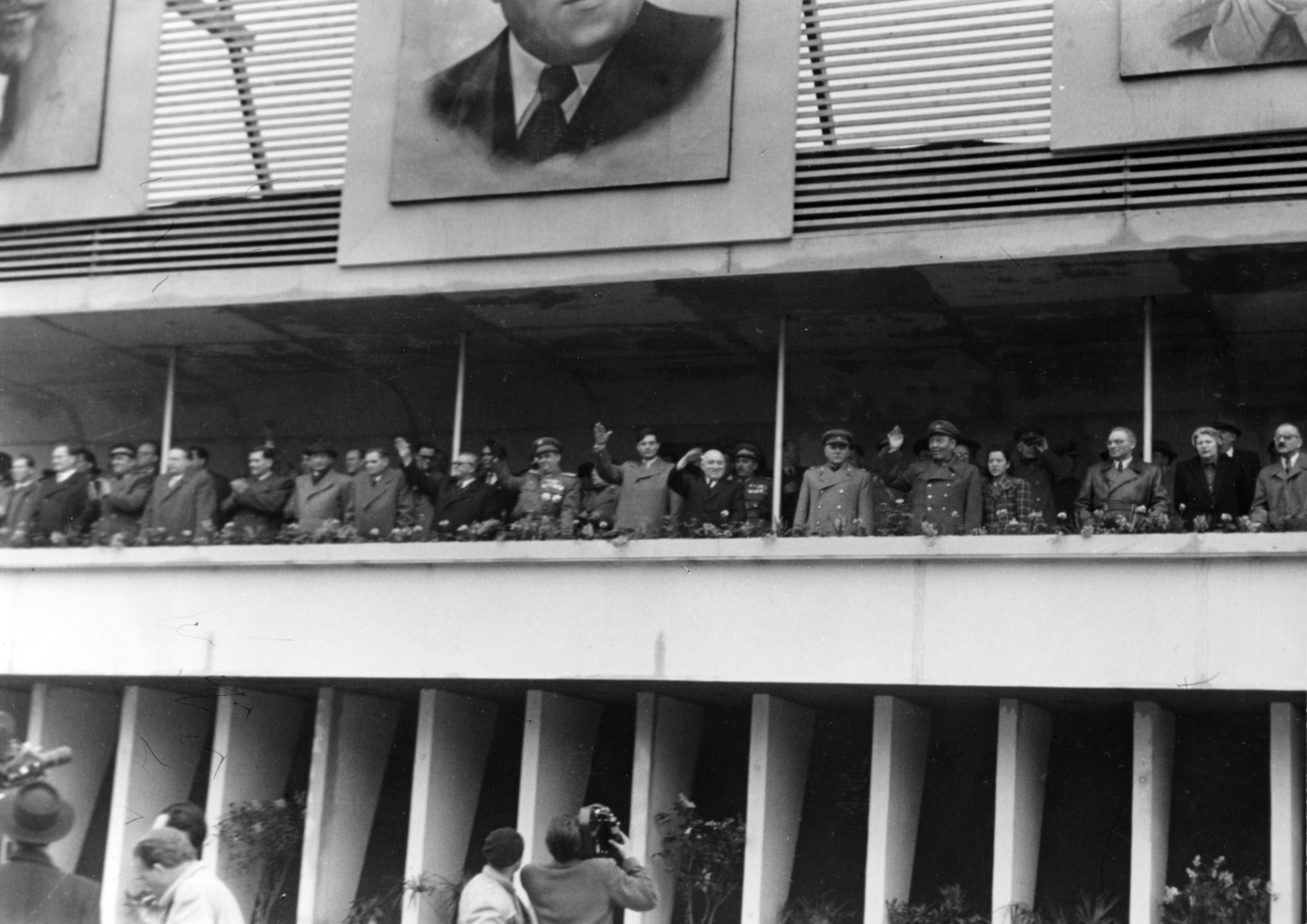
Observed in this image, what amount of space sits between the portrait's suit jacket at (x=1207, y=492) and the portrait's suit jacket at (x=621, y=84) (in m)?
5.12

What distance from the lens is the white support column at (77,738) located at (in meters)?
18.7

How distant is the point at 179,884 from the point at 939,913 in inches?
347

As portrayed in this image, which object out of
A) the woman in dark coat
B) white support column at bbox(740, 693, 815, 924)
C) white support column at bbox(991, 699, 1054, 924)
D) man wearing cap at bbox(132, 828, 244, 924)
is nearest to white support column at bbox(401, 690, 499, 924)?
white support column at bbox(740, 693, 815, 924)

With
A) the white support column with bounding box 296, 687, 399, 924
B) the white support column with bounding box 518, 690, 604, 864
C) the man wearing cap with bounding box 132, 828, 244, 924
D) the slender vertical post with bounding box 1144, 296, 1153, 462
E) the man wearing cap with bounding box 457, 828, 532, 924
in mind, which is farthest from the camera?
the white support column with bounding box 296, 687, 399, 924

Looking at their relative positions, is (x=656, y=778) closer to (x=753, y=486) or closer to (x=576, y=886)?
(x=753, y=486)

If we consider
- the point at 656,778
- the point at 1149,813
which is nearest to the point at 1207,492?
the point at 1149,813

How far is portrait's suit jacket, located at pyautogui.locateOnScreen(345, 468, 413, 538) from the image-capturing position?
653 inches

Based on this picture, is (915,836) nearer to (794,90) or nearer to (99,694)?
(794,90)

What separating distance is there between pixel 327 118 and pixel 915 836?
8.25 metres

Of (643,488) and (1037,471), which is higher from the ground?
(1037,471)

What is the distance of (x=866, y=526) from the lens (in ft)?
49.3

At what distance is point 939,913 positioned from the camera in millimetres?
15281

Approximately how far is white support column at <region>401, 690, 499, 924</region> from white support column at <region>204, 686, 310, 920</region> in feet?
5.32

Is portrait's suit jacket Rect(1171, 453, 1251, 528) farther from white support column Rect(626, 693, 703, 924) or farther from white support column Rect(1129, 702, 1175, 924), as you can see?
white support column Rect(626, 693, 703, 924)
